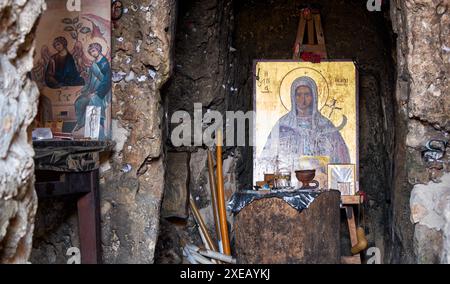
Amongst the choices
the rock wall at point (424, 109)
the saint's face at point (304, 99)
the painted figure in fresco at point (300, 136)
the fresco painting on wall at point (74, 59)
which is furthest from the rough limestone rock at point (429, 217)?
the fresco painting on wall at point (74, 59)

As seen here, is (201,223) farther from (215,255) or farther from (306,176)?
(306,176)

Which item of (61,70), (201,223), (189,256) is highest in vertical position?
(61,70)

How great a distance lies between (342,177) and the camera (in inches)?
241

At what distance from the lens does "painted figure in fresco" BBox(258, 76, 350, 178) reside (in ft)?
21.1

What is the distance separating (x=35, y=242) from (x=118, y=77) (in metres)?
1.34

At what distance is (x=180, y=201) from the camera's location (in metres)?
6.17

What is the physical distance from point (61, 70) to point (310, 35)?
268 centimetres

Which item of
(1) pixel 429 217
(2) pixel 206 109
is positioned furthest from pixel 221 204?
(1) pixel 429 217

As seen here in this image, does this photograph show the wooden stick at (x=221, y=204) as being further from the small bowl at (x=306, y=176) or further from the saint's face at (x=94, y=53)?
the saint's face at (x=94, y=53)

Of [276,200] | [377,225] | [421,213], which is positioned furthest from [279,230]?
[377,225]

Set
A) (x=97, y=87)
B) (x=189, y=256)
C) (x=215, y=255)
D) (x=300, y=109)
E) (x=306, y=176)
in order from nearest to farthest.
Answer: (x=97, y=87), (x=306, y=176), (x=215, y=255), (x=189, y=256), (x=300, y=109)

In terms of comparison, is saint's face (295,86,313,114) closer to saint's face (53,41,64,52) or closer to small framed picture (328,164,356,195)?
small framed picture (328,164,356,195)

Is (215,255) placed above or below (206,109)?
below

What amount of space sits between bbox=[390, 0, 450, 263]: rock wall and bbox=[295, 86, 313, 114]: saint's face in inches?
60.0
